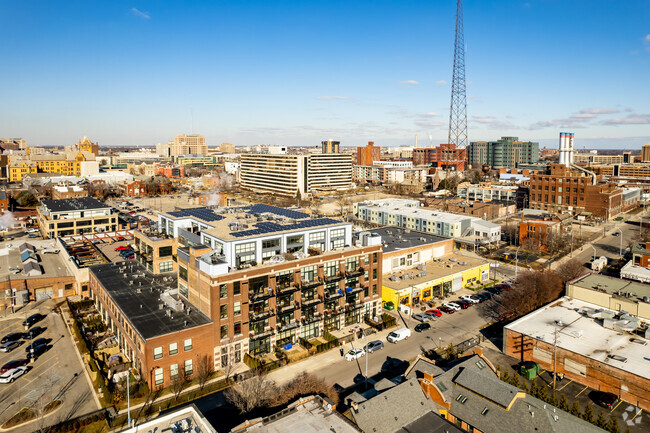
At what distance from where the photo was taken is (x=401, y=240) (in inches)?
2736

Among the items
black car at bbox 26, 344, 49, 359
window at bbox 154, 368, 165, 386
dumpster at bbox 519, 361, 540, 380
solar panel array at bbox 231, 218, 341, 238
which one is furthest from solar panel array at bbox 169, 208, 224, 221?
dumpster at bbox 519, 361, 540, 380

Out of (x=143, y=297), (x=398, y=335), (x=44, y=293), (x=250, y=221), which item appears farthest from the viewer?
(x=44, y=293)

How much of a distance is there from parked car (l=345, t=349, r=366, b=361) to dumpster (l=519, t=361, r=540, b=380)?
14.6 metres

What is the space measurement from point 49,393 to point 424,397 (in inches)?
1208

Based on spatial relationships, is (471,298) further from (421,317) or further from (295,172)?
(295,172)

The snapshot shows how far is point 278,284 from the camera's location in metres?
43.6

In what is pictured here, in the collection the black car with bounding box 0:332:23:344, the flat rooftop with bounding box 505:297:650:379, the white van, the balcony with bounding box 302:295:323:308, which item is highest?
the balcony with bounding box 302:295:323:308

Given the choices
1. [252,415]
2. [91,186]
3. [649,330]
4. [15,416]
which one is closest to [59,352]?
[15,416]

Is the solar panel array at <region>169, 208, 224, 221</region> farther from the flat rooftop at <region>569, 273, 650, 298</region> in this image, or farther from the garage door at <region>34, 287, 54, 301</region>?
the flat rooftop at <region>569, 273, 650, 298</region>

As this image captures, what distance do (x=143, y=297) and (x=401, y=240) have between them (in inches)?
1570

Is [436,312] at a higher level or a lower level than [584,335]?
lower

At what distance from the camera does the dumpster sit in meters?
38.5

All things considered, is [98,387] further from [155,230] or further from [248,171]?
[248,171]

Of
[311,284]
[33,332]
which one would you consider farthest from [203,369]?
[33,332]
